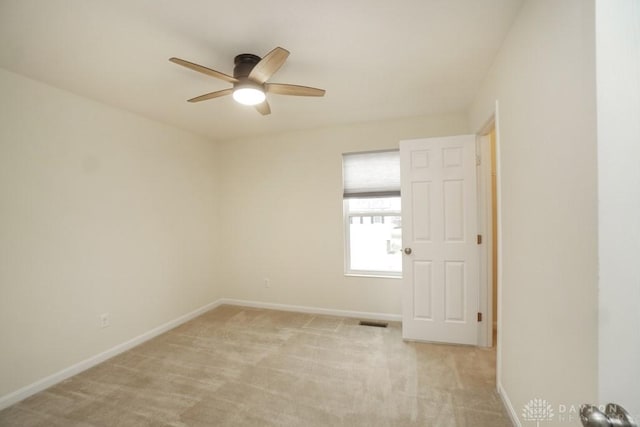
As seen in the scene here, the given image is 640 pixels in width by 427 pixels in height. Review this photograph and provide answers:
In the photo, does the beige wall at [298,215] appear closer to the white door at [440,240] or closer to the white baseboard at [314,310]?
the white baseboard at [314,310]

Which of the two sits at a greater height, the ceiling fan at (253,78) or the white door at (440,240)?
the ceiling fan at (253,78)

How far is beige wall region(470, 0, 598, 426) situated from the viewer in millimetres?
984

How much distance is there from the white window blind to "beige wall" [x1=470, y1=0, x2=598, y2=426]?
1.58 metres

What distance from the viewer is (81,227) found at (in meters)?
Result: 2.51

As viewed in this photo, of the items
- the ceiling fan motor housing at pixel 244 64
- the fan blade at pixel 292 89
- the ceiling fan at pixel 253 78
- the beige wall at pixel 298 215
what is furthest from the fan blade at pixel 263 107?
the beige wall at pixel 298 215

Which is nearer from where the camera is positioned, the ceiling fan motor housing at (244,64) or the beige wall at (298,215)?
the ceiling fan motor housing at (244,64)

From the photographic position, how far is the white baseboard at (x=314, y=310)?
11.3ft

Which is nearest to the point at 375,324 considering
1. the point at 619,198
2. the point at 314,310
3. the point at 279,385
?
the point at 314,310

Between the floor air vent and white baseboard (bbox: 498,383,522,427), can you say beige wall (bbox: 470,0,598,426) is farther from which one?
the floor air vent

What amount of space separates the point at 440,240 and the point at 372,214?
1018mm

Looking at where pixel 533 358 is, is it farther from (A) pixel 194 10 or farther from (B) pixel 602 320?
(A) pixel 194 10

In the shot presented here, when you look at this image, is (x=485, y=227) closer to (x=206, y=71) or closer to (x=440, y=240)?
(x=440, y=240)

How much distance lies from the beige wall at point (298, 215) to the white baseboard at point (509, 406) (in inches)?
57.3

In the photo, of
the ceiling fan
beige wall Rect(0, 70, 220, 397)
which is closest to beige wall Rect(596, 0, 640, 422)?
the ceiling fan
